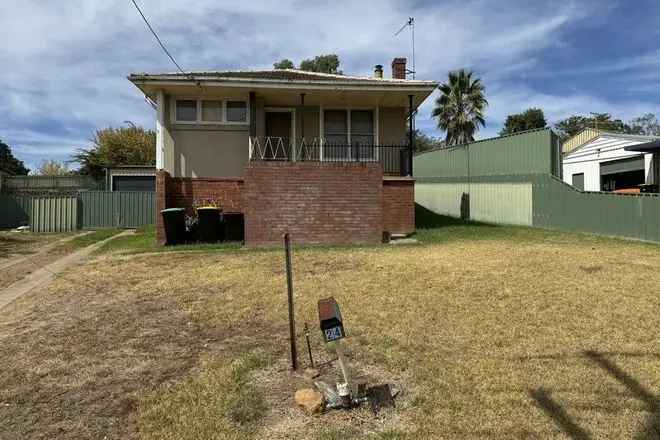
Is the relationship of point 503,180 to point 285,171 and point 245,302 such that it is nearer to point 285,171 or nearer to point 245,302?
point 285,171

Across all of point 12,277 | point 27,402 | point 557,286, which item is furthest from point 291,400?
point 12,277

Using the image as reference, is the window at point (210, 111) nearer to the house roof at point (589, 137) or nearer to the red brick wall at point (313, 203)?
the red brick wall at point (313, 203)

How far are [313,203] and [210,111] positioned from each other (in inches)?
198

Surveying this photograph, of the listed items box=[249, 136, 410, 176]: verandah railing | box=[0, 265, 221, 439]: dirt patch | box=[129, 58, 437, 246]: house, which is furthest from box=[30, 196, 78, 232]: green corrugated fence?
box=[0, 265, 221, 439]: dirt patch

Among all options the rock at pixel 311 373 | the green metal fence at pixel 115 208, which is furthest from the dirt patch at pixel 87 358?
the green metal fence at pixel 115 208

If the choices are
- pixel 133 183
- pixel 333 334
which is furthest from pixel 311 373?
pixel 133 183

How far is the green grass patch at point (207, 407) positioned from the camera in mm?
3303

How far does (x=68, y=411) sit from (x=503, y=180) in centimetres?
1683

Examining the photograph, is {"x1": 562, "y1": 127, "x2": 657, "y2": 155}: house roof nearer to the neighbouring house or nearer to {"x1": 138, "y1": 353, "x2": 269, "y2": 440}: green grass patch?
the neighbouring house

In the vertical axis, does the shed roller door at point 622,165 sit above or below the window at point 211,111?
below

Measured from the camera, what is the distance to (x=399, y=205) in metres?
13.4

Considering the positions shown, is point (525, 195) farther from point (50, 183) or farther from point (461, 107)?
point (50, 183)

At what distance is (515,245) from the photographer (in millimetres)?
11141

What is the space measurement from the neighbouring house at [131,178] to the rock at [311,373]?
22156 mm
